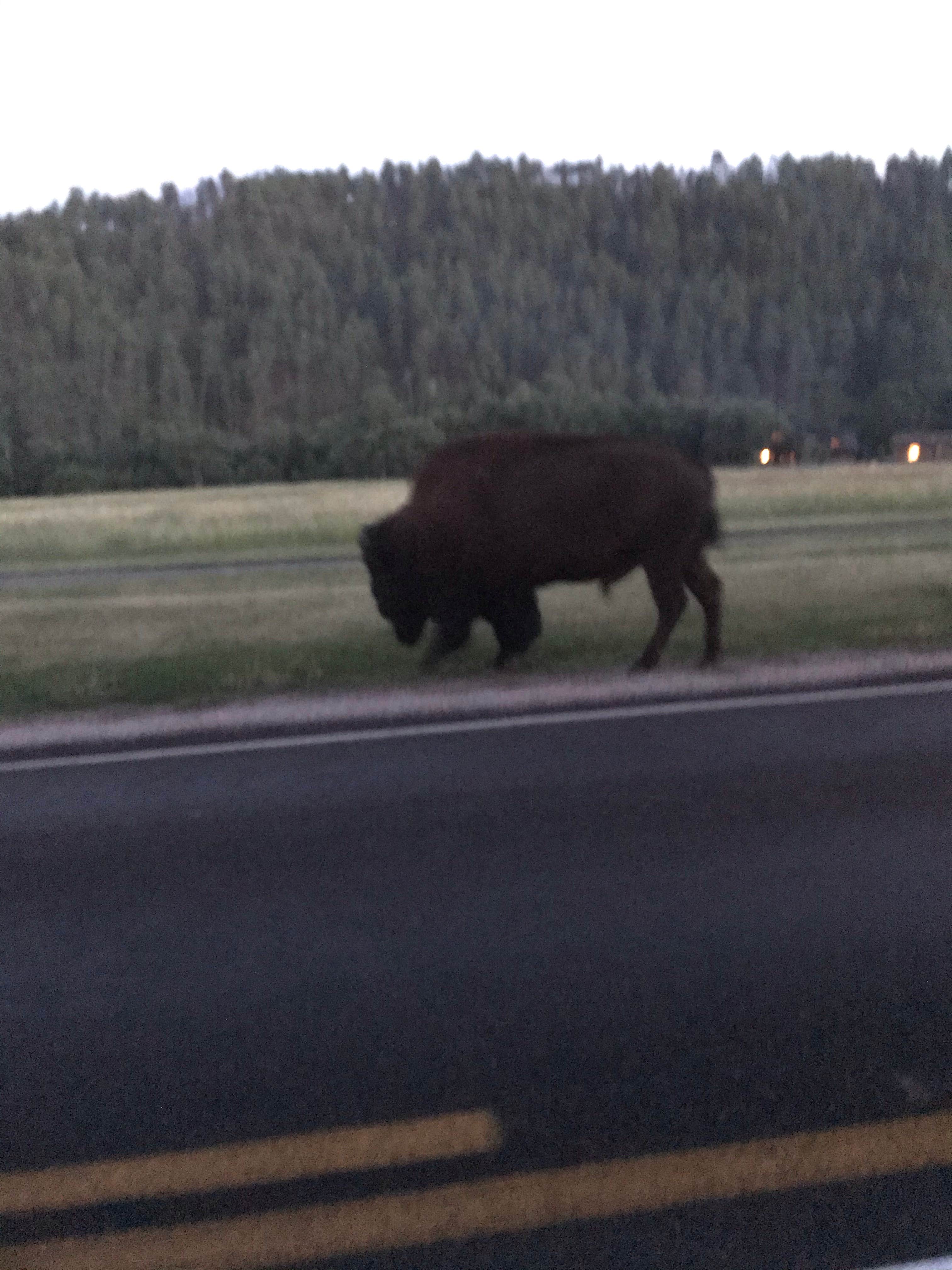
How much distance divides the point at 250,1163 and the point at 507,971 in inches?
50.1

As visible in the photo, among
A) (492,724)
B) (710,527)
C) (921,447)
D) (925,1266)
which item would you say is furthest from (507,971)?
(921,447)

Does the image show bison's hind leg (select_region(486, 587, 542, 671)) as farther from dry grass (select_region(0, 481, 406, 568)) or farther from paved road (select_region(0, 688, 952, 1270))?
dry grass (select_region(0, 481, 406, 568))

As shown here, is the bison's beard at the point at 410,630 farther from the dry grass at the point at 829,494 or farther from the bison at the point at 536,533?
the dry grass at the point at 829,494

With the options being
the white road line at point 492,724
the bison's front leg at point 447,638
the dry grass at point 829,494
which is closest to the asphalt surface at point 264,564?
the dry grass at point 829,494

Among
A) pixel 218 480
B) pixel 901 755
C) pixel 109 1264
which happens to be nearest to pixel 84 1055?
pixel 109 1264

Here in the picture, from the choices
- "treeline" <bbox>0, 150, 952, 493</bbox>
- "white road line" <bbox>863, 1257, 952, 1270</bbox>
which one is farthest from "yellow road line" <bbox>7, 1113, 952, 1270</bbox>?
"treeline" <bbox>0, 150, 952, 493</bbox>

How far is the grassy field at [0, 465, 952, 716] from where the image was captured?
30.8ft

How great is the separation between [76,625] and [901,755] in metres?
8.57

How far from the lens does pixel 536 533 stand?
30.2ft

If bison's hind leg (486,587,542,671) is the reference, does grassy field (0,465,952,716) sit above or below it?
below

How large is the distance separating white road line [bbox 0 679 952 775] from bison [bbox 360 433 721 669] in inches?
42.4

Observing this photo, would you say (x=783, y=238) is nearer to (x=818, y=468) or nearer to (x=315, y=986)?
(x=818, y=468)

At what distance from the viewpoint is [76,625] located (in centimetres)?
1254

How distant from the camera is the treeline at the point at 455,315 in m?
51.9
